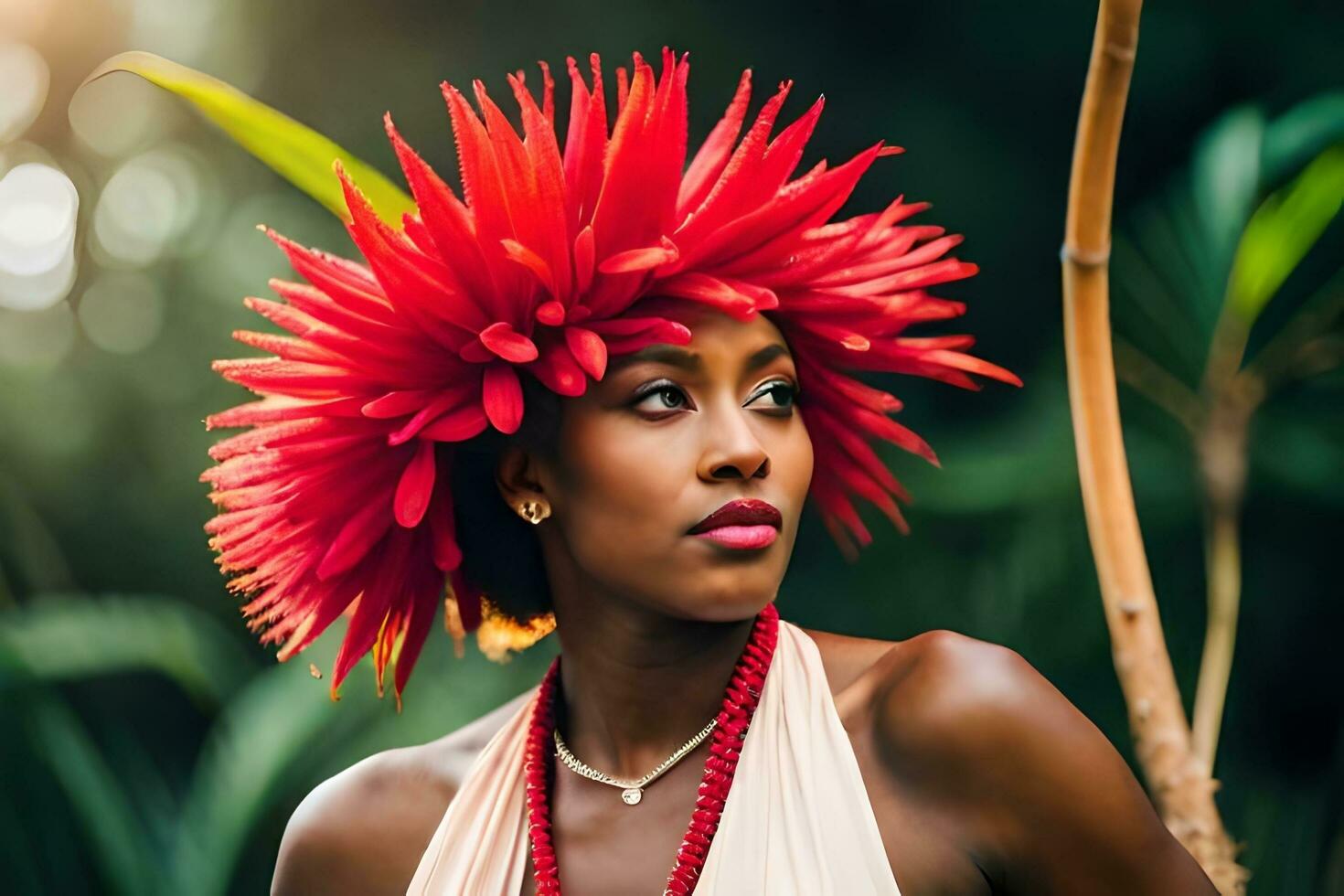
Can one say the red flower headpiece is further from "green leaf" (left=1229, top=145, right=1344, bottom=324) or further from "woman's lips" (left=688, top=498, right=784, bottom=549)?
"green leaf" (left=1229, top=145, right=1344, bottom=324)

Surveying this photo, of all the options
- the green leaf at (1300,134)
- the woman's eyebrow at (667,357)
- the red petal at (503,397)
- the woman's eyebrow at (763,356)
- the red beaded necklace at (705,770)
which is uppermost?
the green leaf at (1300,134)

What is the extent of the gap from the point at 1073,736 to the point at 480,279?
0.56 meters

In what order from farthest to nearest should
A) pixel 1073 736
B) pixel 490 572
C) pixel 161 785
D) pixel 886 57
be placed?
pixel 161 785
pixel 886 57
pixel 490 572
pixel 1073 736

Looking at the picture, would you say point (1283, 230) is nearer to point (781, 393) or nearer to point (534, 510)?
point (781, 393)

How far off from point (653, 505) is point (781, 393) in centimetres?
16

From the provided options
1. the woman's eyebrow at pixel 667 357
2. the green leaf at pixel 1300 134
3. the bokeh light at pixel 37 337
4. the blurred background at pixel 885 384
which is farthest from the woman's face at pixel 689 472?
the bokeh light at pixel 37 337

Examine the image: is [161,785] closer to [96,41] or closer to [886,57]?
[96,41]

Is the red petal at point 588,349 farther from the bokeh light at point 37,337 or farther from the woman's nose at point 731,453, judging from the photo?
the bokeh light at point 37,337

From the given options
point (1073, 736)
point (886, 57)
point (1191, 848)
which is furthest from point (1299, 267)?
point (1073, 736)

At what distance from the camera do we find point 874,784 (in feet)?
3.34

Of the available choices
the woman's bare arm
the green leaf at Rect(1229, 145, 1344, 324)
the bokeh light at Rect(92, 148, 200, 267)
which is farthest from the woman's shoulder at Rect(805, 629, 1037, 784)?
the bokeh light at Rect(92, 148, 200, 267)

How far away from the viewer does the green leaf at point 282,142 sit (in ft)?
→ 4.28

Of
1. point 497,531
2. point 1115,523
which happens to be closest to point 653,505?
point 497,531

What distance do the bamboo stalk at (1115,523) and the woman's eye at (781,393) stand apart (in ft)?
1.33
